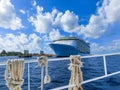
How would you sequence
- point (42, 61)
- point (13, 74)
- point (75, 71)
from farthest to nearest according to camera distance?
point (75, 71) < point (42, 61) < point (13, 74)

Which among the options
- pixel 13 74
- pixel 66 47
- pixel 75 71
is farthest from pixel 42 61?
pixel 66 47

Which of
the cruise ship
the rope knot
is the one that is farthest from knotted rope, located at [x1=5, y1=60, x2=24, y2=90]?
the cruise ship

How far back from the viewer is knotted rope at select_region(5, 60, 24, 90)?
220 cm

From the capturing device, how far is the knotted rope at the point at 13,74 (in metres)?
2.20

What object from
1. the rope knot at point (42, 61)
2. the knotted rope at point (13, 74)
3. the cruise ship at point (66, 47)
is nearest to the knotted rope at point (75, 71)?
the rope knot at point (42, 61)

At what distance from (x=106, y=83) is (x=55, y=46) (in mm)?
41238

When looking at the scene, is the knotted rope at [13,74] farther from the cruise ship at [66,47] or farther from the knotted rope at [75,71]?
the cruise ship at [66,47]

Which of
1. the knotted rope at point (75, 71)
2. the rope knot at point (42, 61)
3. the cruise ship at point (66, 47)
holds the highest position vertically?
the cruise ship at point (66, 47)

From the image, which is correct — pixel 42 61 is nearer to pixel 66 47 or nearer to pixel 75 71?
pixel 75 71

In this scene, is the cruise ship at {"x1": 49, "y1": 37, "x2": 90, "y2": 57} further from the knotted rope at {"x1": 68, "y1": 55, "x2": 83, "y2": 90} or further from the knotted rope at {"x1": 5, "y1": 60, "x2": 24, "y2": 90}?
the knotted rope at {"x1": 5, "y1": 60, "x2": 24, "y2": 90}

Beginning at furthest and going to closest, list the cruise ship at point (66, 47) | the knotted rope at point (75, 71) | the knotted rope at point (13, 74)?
1. the cruise ship at point (66, 47)
2. the knotted rope at point (75, 71)
3. the knotted rope at point (13, 74)

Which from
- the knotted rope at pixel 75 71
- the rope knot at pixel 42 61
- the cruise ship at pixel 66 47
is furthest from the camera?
the cruise ship at pixel 66 47

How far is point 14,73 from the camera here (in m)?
2.24

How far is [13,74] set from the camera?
2236 mm
